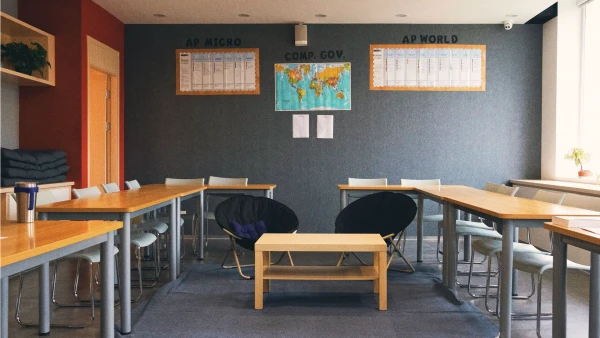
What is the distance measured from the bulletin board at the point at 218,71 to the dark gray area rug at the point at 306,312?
3.49 meters

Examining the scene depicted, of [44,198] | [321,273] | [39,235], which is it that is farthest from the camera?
[321,273]

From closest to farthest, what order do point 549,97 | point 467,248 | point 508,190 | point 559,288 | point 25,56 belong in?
point 559,288 → point 508,190 → point 25,56 → point 467,248 → point 549,97

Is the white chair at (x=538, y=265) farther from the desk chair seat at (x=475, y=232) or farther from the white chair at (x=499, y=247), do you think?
the desk chair seat at (x=475, y=232)

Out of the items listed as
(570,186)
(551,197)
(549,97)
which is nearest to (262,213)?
(551,197)

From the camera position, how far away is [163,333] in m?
3.32

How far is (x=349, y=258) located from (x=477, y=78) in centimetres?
348

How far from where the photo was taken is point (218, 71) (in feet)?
24.4

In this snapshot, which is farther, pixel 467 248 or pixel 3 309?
pixel 467 248

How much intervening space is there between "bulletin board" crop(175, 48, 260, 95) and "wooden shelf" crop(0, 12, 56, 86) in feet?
6.54

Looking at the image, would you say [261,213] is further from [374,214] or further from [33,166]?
[33,166]

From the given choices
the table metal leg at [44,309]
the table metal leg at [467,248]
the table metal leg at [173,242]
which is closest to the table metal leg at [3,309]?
the table metal leg at [44,309]

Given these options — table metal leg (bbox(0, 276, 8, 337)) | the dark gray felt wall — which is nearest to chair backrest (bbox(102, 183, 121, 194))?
table metal leg (bbox(0, 276, 8, 337))

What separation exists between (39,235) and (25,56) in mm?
3868

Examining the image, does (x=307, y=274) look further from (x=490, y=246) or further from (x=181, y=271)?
(x=181, y=271)
